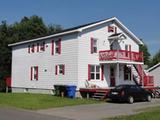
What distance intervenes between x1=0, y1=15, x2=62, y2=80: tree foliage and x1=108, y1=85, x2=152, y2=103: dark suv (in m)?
25.7

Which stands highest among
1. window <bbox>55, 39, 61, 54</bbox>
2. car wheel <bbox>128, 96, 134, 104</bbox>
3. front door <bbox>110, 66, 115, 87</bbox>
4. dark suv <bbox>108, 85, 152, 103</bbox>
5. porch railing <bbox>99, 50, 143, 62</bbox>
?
window <bbox>55, 39, 61, 54</bbox>

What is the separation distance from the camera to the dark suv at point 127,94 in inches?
1096

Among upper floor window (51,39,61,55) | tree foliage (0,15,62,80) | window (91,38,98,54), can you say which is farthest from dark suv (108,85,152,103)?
tree foliage (0,15,62,80)

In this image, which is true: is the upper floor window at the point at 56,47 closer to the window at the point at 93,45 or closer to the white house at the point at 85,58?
the white house at the point at 85,58

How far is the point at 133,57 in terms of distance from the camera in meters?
36.2

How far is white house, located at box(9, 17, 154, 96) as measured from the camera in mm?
34062

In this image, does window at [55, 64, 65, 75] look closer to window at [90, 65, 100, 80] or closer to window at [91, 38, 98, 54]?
window at [90, 65, 100, 80]

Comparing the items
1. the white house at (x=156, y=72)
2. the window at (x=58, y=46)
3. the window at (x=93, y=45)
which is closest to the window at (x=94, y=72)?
the window at (x=93, y=45)

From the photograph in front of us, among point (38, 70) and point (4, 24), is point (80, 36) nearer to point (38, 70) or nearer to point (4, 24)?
point (38, 70)

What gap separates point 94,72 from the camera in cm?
3494

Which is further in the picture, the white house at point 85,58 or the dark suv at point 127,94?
the white house at point 85,58

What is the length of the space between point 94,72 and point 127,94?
293 inches

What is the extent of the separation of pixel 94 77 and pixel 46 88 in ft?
18.9

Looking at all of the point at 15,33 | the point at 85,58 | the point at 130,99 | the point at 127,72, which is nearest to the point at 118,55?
the point at 85,58
